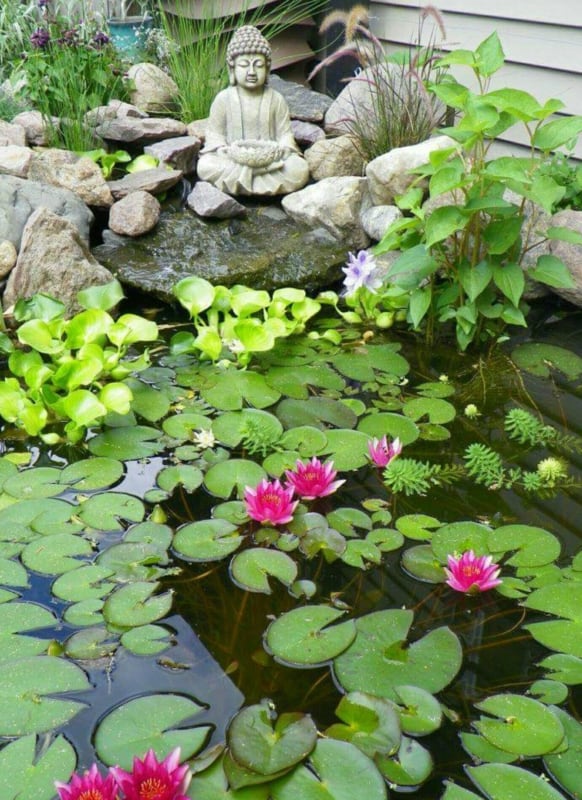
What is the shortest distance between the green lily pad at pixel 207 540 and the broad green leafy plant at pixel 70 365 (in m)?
0.53

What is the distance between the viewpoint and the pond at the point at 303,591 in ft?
4.86

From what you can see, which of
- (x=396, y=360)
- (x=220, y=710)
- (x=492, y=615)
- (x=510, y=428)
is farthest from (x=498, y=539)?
(x=396, y=360)

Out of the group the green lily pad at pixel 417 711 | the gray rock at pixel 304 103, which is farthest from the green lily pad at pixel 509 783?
the gray rock at pixel 304 103

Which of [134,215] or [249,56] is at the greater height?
[249,56]

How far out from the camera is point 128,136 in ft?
14.4

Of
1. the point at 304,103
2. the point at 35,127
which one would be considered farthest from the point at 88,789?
the point at 304,103

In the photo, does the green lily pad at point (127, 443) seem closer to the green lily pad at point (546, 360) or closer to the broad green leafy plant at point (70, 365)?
the broad green leafy plant at point (70, 365)

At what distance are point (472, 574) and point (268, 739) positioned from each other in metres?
0.61

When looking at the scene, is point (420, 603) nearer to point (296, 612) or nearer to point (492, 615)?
point (492, 615)

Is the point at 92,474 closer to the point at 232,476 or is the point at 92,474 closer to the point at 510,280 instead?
the point at 232,476

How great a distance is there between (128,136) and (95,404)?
2.47 metres

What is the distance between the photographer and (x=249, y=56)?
13.4ft

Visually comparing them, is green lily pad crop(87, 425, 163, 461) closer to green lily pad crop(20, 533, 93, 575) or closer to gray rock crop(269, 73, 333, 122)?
green lily pad crop(20, 533, 93, 575)

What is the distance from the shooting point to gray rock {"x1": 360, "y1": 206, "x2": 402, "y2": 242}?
3.71 m
